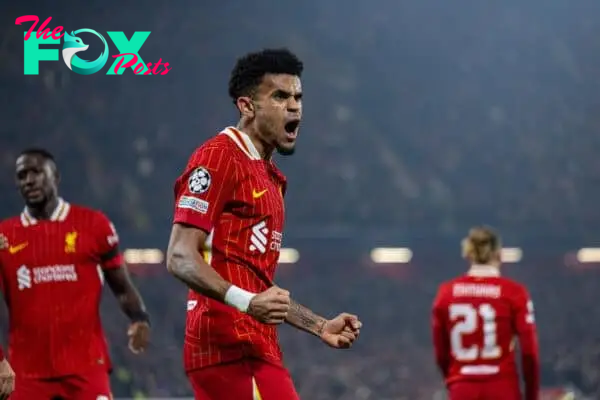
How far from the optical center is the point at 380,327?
46.9 feet

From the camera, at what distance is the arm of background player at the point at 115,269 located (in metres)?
4.86

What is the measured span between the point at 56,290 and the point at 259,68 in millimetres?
2056

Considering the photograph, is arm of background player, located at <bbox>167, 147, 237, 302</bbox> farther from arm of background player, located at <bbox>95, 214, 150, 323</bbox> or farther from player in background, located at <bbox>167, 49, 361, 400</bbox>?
arm of background player, located at <bbox>95, 214, 150, 323</bbox>

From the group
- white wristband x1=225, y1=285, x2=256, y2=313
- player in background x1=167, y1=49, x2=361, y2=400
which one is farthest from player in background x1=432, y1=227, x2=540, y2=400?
white wristband x1=225, y1=285, x2=256, y2=313

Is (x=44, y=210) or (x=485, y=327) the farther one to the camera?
(x=485, y=327)

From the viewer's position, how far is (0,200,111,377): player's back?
4.65 meters

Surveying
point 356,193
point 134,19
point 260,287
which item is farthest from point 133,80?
point 260,287

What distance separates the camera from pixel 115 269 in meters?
4.91

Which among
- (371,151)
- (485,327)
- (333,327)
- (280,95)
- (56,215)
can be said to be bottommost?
(333,327)

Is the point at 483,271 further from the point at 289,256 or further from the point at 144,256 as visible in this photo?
the point at 144,256

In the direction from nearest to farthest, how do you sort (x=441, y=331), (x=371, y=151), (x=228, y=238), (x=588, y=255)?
(x=228, y=238) < (x=441, y=331) < (x=588, y=255) < (x=371, y=151)

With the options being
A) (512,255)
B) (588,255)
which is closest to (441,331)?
(512,255)

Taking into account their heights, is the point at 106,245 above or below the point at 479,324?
above

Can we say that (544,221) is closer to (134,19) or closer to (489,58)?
(489,58)
